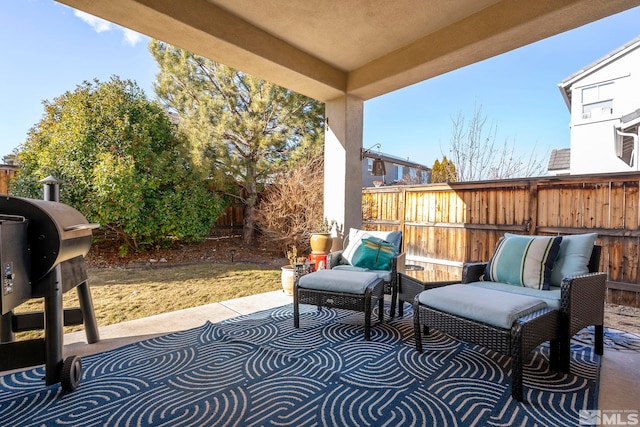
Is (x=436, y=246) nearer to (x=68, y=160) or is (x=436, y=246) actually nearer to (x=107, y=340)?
(x=107, y=340)

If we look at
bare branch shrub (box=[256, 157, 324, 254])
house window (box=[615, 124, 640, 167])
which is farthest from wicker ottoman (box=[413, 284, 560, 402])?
house window (box=[615, 124, 640, 167])

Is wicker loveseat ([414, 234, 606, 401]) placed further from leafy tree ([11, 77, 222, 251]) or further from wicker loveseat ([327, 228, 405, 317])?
leafy tree ([11, 77, 222, 251])

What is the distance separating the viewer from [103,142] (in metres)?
5.74

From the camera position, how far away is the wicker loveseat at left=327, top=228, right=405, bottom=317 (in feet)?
10.4

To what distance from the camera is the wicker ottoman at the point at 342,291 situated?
2.74 meters

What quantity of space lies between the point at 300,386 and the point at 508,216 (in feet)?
13.3

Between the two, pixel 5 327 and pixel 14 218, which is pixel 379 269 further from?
pixel 5 327

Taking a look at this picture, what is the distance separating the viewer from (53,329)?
1890 mm

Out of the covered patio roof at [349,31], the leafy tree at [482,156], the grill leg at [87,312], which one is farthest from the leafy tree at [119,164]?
the leafy tree at [482,156]

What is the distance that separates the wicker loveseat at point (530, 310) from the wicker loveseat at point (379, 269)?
70 cm

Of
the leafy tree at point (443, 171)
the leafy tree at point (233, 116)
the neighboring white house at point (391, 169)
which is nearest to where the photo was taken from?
the leafy tree at point (233, 116)

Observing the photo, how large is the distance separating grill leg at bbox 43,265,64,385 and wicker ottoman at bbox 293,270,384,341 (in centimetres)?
175

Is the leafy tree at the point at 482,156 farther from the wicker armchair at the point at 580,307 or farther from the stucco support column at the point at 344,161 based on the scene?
the wicker armchair at the point at 580,307

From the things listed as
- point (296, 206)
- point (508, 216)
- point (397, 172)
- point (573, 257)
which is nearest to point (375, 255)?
point (573, 257)
